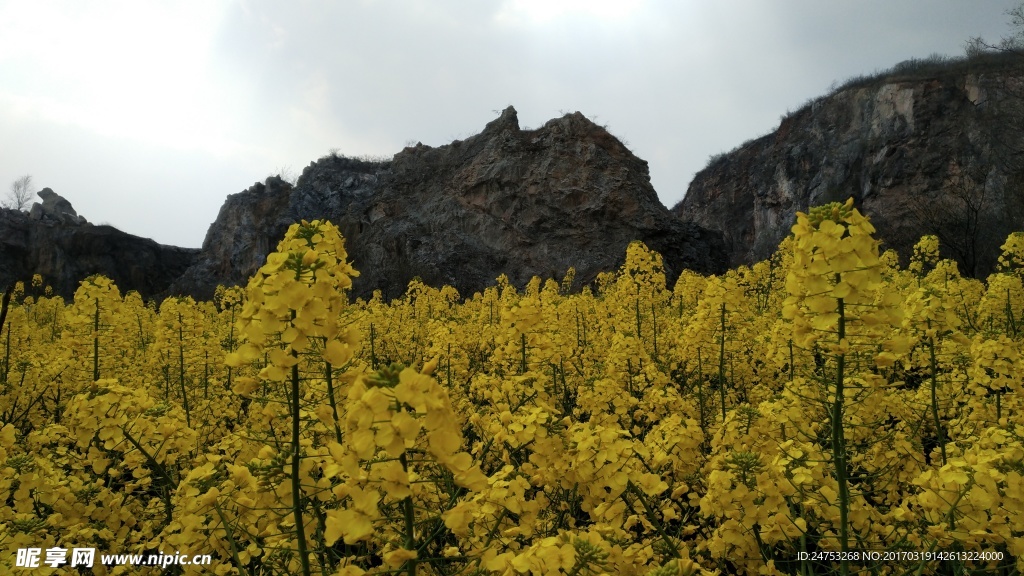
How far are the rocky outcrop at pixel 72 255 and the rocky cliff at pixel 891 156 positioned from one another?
46886 millimetres

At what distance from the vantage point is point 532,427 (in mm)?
2650

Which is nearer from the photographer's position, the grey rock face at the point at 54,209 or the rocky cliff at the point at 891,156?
the rocky cliff at the point at 891,156

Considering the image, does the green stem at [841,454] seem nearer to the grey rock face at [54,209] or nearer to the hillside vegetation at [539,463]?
the hillside vegetation at [539,463]

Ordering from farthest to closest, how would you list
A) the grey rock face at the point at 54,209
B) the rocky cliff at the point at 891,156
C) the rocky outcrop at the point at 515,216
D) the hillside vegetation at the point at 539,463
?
1. the grey rock face at the point at 54,209
2. the rocky outcrop at the point at 515,216
3. the rocky cliff at the point at 891,156
4. the hillside vegetation at the point at 539,463

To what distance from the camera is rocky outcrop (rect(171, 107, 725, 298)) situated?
2883cm

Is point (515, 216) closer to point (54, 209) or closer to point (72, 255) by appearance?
point (72, 255)

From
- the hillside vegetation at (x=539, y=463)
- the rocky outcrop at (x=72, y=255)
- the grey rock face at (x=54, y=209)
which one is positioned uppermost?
the grey rock face at (x=54, y=209)

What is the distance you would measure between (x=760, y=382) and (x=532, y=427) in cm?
515

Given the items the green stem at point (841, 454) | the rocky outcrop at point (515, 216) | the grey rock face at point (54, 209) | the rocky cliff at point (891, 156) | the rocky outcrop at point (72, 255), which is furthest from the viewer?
the grey rock face at point (54, 209)

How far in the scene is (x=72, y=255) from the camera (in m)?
42.1

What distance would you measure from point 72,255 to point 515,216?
36015 millimetres

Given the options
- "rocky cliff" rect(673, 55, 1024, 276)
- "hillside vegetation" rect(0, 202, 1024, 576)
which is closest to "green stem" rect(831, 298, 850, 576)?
"hillside vegetation" rect(0, 202, 1024, 576)

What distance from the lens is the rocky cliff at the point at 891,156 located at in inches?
837

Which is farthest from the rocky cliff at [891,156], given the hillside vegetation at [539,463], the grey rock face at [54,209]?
the grey rock face at [54,209]
